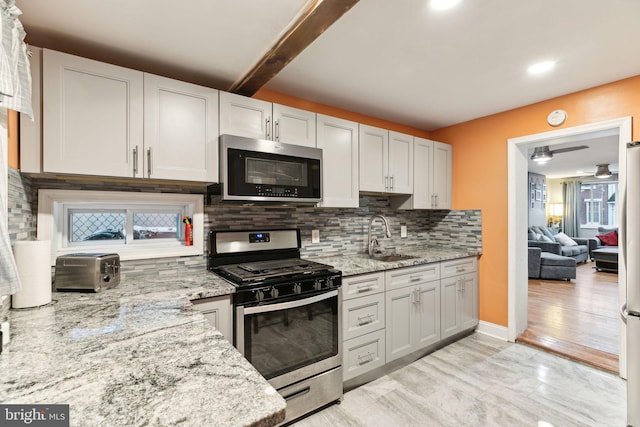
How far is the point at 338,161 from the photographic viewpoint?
2602 millimetres

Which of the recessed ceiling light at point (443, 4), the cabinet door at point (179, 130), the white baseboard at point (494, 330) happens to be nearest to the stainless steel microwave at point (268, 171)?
the cabinet door at point (179, 130)

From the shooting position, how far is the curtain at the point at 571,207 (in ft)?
29.3

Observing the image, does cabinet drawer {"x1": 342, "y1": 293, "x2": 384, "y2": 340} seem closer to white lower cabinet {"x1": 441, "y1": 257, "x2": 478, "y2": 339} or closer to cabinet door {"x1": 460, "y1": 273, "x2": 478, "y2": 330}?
white lower cabinet {"x1": 441, "y1": 257, "x2": 478, "y2": 339}

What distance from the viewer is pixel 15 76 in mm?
1116

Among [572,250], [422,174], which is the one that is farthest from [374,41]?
[572,250]

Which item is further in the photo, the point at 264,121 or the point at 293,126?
the point at 293,126

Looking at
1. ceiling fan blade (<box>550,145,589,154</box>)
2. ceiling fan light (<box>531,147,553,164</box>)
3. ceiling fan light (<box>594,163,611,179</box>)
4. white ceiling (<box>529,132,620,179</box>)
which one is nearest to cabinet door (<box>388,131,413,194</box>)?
white ceiling (<box>529,132,620,179</box>)

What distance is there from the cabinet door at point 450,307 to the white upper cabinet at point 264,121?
6.20ft

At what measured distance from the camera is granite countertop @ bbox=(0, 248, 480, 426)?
648 mm

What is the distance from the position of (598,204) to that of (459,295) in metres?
8.90

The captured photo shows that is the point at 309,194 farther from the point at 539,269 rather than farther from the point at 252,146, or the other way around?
the point at 539,269

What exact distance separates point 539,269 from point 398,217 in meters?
4.06

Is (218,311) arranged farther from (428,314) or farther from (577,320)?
(577,320)

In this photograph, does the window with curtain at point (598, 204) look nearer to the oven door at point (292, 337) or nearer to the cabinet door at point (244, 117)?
the oven door at point (292, 337)
